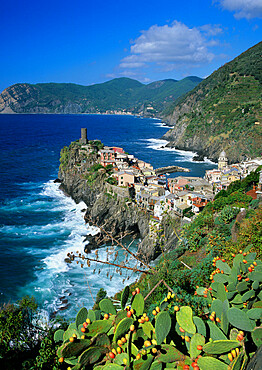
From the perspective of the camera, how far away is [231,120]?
8144 cm

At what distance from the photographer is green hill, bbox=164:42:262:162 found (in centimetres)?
7162

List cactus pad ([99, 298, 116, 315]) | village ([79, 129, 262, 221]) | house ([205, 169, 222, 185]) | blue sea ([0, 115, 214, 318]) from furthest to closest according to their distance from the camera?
1. house ([205, 169, 222, 185])
2. village ([79, 129, 262, 221])
3. blue sea ([0, 115, 214, 318])
4. cactus pad ([99, 298, 116, 315])

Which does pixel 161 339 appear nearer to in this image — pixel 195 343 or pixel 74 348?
pixel 195 343

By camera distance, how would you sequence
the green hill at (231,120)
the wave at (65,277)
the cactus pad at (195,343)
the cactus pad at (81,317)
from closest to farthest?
1. the cactus pad at (195,343)
2. the cactus pad at (81,317)
3. the wave at (65,277)
4. the green hill at (231,120)

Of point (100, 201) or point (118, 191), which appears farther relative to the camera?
point (100, 201)

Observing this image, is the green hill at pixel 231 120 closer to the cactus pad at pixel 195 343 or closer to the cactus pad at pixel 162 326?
the cactus pad at pixel 195 343

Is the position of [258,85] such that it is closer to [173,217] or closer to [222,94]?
[222,94]

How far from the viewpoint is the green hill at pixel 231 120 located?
7162 cm

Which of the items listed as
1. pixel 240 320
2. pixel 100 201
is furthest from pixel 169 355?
pixel 100 201

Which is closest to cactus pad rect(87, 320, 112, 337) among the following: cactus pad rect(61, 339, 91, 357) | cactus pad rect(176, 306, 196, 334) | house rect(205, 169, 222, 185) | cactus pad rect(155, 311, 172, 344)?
cactus pad rect(61, 339, 91, 357)

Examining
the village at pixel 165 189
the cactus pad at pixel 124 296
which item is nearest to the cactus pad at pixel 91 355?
the cactus pad at pixel 124 296

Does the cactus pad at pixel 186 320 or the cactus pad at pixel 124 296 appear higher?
the cactus pad at pixel 124 296

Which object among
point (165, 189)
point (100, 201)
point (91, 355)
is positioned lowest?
point (100, 201)

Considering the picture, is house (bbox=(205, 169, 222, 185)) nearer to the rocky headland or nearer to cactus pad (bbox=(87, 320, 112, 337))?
the rocky headland
